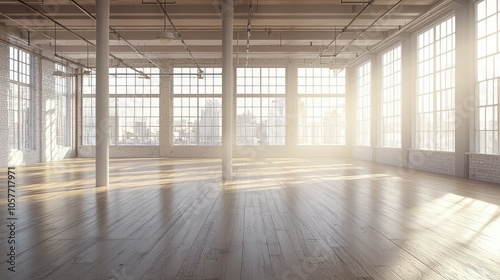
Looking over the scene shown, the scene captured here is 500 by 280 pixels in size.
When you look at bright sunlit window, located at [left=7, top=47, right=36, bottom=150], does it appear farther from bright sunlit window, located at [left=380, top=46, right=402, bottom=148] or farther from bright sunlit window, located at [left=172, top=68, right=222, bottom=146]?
bright sunlit window, located at [left=380, top=46, right=402, bottom=148]

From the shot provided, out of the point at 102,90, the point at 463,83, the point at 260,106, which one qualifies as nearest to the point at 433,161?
the point at 463,83

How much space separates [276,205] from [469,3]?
8.47 m

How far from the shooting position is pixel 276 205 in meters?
6.43

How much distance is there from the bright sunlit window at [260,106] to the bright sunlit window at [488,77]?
38.7 feet

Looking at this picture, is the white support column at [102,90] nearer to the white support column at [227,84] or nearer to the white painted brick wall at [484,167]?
the white support column at [227,84]

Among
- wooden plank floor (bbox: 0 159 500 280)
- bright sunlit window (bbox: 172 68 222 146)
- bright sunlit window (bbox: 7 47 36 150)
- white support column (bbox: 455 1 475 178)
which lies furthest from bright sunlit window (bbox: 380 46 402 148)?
bright sunlit window (bbox: 7 47 36 150)

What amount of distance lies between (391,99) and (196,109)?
10.4 metres

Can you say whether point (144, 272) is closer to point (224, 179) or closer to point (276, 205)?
point (276, 205)

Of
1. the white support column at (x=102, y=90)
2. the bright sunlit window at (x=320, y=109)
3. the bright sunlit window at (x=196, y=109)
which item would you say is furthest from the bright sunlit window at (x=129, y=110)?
the white support column at (x=102, y=90)

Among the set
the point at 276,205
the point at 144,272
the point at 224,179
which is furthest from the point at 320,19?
the point at 144,272

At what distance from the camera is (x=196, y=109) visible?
21625 millimetres

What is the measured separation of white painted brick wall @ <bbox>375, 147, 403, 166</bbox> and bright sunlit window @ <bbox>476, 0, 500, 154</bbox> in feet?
15.1

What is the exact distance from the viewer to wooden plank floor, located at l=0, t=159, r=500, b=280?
3.28 meters

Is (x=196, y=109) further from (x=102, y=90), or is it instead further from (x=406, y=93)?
(x=102, y=90)
